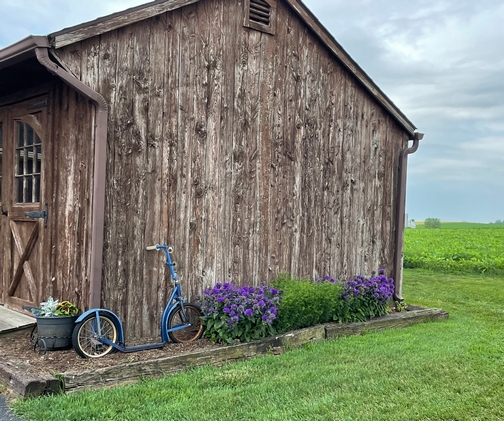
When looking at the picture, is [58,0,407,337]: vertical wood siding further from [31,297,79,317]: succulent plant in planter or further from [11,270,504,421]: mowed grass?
[11,270,504,421]: mowed grass

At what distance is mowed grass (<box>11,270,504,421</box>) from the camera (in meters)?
4.04

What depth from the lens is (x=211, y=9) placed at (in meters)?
6.48

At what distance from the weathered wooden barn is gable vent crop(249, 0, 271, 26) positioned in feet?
0.08

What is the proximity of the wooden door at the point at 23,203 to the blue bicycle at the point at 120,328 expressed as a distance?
1.26 meters

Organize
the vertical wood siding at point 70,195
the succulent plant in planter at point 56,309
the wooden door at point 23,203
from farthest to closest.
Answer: the wooden door at point 23,203
the vertical wood siding at point 70,195
the succulent plant in planter at point 56,309

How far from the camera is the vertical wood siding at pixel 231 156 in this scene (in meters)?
5.72

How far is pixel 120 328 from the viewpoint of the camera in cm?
534

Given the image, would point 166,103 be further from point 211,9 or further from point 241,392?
point 241,392

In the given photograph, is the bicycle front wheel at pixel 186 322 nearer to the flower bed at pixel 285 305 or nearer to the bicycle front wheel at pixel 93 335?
the flower bed at pixel 285 305

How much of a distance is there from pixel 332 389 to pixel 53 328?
269 cm

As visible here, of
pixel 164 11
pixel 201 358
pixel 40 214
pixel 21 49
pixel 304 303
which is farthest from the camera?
pixel 304 303

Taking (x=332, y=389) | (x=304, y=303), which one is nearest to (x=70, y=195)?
(x=304, y=303)

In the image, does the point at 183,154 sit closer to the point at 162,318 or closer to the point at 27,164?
the point at 162,318

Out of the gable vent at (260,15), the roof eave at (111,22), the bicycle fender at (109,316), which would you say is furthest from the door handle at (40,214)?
the gable vent at (260,15)
